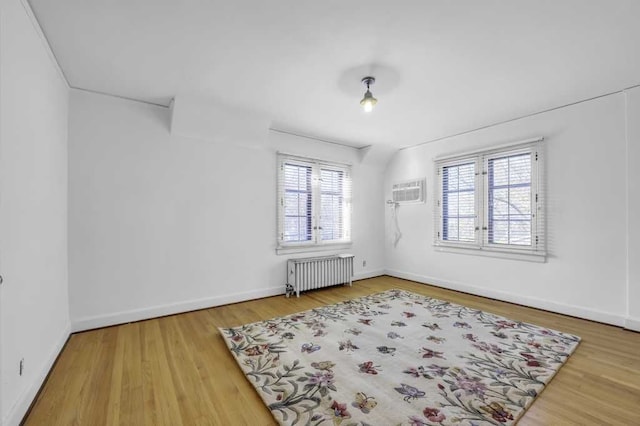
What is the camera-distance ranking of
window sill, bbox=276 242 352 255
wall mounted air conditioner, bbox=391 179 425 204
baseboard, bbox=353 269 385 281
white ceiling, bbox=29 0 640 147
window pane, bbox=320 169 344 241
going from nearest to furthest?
white ceiling, bbox=29 0 640 147 < window sill, bbox=276 242 352 255 < window pane, bbox=320 169 344 241 < wall mounted air conditioner, bbox=391 179 425 204 < baseboard, bbox=353 269 385 281

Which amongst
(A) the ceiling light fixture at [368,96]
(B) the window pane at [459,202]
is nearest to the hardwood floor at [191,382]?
(B) the window pane at [459,202]

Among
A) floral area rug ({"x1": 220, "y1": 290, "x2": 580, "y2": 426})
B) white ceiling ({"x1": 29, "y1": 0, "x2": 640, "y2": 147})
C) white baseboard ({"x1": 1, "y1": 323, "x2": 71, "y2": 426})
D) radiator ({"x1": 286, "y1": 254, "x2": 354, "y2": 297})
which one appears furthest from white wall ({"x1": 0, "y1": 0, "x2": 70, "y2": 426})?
radiator ({"x1": 286, "y1": 254, "x2": 354, "y2": 297})

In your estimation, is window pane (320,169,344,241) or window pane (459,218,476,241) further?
window pane (320,169,344,241)

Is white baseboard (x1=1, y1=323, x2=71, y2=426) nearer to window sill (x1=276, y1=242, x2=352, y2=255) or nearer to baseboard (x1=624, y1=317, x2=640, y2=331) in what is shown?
window sill (x1=276, y1=242, x2=352, y2=255)

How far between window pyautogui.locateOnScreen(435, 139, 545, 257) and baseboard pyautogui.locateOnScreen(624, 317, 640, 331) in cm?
103

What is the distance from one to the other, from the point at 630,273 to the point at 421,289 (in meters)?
2.57

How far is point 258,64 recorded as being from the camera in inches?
104

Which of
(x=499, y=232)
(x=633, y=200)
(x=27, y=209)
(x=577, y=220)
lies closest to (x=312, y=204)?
(x=499, y=232)

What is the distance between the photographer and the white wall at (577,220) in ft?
10.7

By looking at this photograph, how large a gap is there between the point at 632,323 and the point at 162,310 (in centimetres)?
566

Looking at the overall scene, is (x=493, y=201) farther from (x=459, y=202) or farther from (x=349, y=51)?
(x=349, y=51)

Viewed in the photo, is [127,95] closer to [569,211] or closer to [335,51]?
[335,51]

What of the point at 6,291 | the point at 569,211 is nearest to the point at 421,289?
the point at 569,211

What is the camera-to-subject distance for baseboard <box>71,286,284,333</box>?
3.13 m
